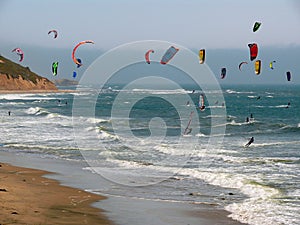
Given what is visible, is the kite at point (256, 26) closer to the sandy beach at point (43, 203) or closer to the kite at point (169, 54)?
the kite at point (169, 54)

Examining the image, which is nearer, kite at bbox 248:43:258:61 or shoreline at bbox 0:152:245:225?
shoreline at bbox 0:152:245:225

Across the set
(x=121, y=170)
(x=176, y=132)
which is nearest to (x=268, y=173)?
(x=121, y=170)

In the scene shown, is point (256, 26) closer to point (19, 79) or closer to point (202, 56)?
point (202, 56)

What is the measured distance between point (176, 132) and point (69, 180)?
66.0 ft

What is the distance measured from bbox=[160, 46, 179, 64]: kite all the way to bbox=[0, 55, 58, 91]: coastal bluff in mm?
114809

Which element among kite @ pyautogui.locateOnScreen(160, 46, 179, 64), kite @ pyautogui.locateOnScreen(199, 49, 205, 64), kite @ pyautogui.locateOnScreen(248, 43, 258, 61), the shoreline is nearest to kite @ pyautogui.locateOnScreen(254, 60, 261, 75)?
kite @ pyautogui.locateOnScreen(248, 43, 258, 61)

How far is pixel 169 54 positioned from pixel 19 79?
396 ft

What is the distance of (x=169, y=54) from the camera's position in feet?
69.9

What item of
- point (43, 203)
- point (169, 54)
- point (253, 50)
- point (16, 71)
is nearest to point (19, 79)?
point (16, 71)

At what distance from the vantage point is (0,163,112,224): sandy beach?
1087 cm

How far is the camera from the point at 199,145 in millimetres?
27938

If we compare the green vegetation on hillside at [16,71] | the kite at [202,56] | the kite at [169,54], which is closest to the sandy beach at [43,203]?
the kite at [169,54]

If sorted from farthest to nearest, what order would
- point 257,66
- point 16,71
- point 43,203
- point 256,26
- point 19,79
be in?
point 16,71, point 19,79, point 257,66, point 256,26, point 43,203

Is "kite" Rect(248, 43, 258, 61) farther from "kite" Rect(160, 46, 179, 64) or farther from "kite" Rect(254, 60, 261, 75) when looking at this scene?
"kite" Rect(160, 46, 179, 64)
